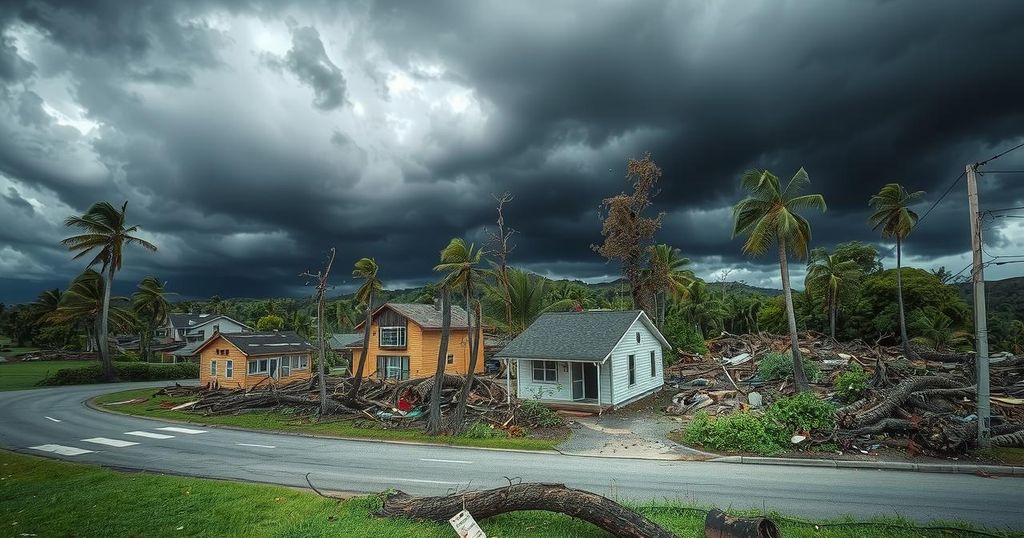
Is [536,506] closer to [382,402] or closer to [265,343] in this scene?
[382,402]

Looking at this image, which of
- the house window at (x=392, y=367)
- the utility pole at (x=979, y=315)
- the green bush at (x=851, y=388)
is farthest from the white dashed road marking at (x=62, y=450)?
the utility pole at (x=979, y=315)

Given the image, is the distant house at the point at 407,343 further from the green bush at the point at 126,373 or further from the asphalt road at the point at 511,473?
the green bush at the point at 126,373

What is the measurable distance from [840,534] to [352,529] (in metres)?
8.20

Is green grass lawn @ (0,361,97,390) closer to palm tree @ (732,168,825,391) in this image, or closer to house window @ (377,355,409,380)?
house window @ (377,355,409,380)

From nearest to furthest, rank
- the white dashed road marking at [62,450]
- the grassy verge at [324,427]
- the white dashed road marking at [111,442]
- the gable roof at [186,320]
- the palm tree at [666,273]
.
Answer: the white dashed road marking at [62,450] < the grassy verge at [324,427] < the white dashed road marking at [111,442] < the palm tree at [666,273] < the gable roof at [186,320]

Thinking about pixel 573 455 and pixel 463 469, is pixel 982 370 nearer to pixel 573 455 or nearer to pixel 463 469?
pixel 573 455

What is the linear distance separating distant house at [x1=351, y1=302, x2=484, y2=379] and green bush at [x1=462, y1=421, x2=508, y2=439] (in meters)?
16.9

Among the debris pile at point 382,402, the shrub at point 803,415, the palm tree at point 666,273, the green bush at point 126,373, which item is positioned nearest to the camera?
the shrub at point 803,415

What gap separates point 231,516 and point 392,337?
94.6 ft

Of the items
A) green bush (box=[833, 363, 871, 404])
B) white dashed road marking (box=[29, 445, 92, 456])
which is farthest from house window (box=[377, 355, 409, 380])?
green bush (box=[833, 363, 871, 404])

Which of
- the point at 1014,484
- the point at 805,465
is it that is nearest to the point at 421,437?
the point at 805,465

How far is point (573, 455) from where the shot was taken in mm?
16094

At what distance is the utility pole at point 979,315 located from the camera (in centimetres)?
1384

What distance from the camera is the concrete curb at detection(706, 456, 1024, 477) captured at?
1267 cm
